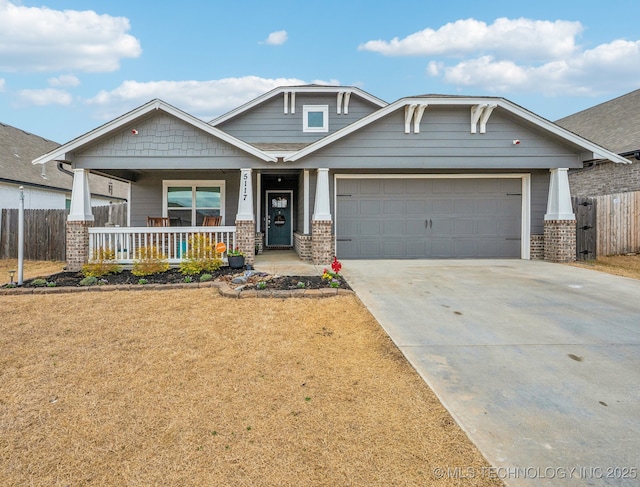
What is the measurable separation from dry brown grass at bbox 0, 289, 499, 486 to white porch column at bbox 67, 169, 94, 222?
4.46m

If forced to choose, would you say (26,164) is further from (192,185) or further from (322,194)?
(322,194)

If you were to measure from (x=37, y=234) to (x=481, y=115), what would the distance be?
14.6m

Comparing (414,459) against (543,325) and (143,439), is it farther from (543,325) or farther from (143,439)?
(543,325)

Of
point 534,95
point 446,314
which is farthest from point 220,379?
point 534,95

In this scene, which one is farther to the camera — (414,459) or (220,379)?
(220,379)

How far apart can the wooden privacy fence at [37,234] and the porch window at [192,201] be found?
370cm

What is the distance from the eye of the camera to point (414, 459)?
207 centimetres

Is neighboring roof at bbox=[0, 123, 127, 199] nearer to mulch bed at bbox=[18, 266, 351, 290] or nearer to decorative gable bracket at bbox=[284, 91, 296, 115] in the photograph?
mulch bed at bbox=[18, 266, 351, 290]

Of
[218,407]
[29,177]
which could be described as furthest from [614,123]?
[29,177]

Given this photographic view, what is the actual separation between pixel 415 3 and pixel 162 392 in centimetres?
1767

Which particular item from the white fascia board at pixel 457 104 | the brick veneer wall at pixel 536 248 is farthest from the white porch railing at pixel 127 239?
the brick veneer wall at pixel 536 248

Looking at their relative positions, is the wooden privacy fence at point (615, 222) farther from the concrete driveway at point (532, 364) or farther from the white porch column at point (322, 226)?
the white porch column at point (322, 226)

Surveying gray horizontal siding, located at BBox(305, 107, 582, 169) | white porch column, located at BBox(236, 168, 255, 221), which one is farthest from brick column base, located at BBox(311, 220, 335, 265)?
white porch column, located at BBox(236, 168, 255, 221)

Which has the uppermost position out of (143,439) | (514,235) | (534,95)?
(534,95)
